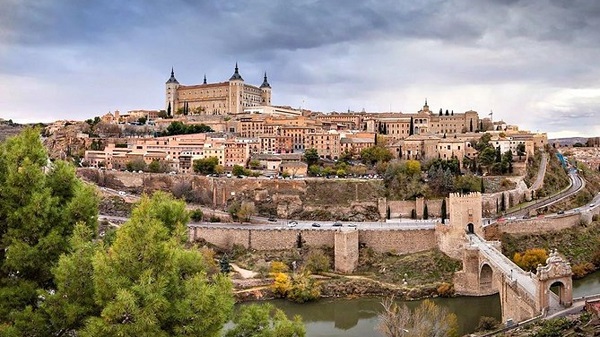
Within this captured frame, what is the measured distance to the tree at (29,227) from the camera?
6.98 metres

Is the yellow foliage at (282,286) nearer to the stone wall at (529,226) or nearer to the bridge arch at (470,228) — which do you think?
the bridge arch at (470,228)

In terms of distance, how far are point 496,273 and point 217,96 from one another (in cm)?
4583

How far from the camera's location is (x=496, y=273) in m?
19.7

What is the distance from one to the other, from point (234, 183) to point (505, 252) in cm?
1568

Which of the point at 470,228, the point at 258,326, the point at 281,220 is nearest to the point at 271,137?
the point at 281,220

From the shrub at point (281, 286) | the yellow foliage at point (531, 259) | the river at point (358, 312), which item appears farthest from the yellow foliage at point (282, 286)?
the yellow foliage at point (531, 259)

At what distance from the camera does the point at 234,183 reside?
3403cm

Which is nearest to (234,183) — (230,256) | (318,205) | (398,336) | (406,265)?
(318,205)

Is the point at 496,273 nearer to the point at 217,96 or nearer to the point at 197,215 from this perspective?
the point at 197,215

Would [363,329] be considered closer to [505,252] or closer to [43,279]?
[505,252]

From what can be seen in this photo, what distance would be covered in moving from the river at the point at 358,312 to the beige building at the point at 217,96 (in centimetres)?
3903

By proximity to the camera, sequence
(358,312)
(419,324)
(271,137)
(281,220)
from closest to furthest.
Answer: (419,324), (358,312), (281,220), (271,137)

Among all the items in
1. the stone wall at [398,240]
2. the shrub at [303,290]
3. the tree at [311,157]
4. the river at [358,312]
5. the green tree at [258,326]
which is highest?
the tree at [311,157]

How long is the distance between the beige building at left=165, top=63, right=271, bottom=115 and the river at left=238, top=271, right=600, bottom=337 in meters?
39.0
